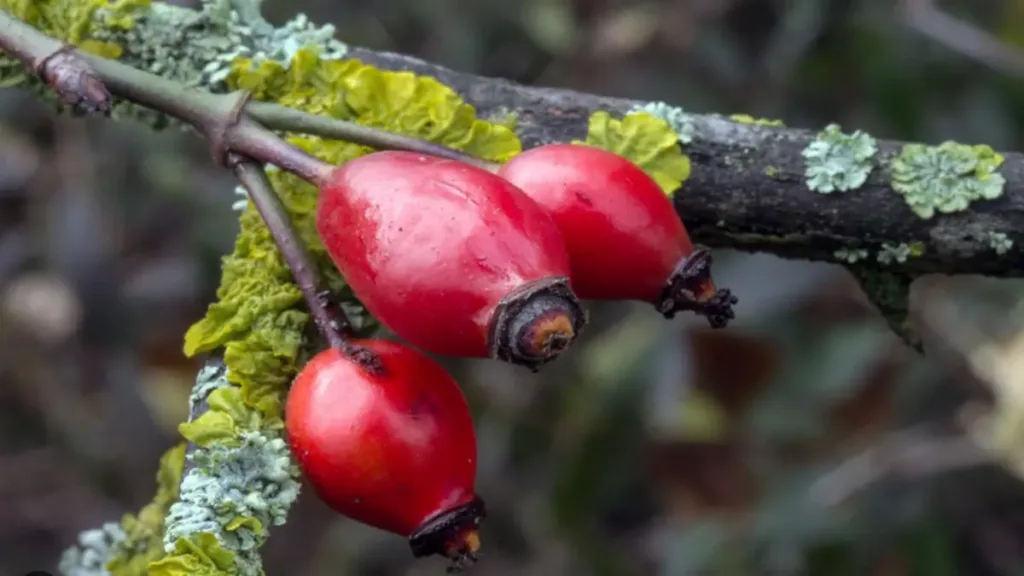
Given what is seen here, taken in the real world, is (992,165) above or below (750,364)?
below

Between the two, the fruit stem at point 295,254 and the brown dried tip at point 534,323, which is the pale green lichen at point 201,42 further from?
the brown dried tip at point 534,323

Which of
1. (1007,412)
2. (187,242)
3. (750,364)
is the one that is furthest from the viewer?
(187,242)

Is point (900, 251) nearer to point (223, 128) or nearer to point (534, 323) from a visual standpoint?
point (534, 323)

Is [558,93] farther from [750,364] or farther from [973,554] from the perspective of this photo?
[973,554]

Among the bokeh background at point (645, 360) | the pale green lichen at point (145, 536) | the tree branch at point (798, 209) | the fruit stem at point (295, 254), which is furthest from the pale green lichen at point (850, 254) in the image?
the bokeh background at point (645, 360)

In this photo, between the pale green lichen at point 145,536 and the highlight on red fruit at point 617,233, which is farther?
the pale green lichen at point 145,536

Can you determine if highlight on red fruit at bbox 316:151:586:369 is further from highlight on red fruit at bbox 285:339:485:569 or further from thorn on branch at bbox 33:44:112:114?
thorn on branch at bbox 33:44:112:114

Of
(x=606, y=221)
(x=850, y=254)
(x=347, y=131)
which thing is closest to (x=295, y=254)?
(x=347, y=131)

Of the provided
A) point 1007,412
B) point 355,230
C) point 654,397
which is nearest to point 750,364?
point 654,397

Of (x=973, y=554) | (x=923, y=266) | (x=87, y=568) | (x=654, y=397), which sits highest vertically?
(x=654, y=397)
